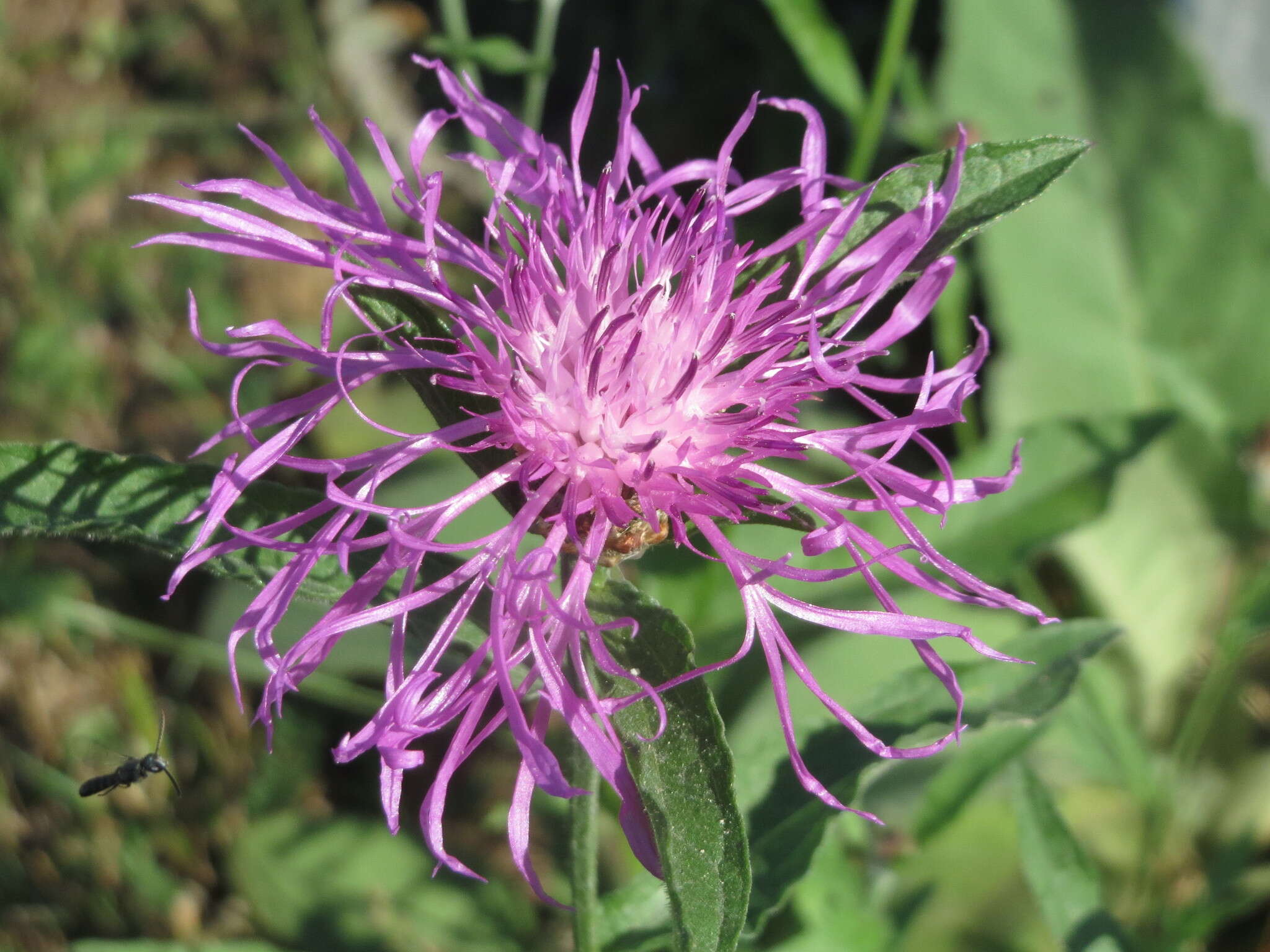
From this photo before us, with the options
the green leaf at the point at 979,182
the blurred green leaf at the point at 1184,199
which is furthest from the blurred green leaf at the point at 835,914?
the blurred green leaf at the point at 1184,199

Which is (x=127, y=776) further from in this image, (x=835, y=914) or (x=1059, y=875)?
(x=1059, y=875)

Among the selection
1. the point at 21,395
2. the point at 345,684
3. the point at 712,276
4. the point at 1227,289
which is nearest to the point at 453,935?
the point at 345,684

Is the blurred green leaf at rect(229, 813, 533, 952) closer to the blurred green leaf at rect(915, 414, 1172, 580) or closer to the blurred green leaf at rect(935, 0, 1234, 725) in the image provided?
the blurred green leaf at rect(915, 414, 1172, 580)

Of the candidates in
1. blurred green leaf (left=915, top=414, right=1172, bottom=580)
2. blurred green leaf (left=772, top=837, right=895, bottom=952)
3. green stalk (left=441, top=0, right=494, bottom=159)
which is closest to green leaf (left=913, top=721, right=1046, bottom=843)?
blurred green leaf (left=772, top=837, right=895, bottom=952)

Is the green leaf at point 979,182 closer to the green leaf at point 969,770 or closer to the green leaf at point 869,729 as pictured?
the green leaf at point 869,729

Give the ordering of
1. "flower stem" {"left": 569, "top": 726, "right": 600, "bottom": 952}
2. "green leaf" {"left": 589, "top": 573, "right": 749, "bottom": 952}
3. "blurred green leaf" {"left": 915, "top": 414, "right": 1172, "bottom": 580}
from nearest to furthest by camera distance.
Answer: "green leaf" {"left": 589, "top": 573, "right": 749, "bottom": 952} < "flower stem" {"left": 569, "top": 726, "right": 600, "bottom": 952} < "blurred green leaf" {"left": 915, "top": 414, "right": 1172, "bottom": 580}

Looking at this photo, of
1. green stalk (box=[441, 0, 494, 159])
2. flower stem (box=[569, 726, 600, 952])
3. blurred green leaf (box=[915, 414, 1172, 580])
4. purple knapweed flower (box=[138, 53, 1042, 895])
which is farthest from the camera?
blurred green leaf (box=[915, 414, 1172, 580])

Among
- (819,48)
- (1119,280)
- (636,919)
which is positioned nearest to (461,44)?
(819,48)
